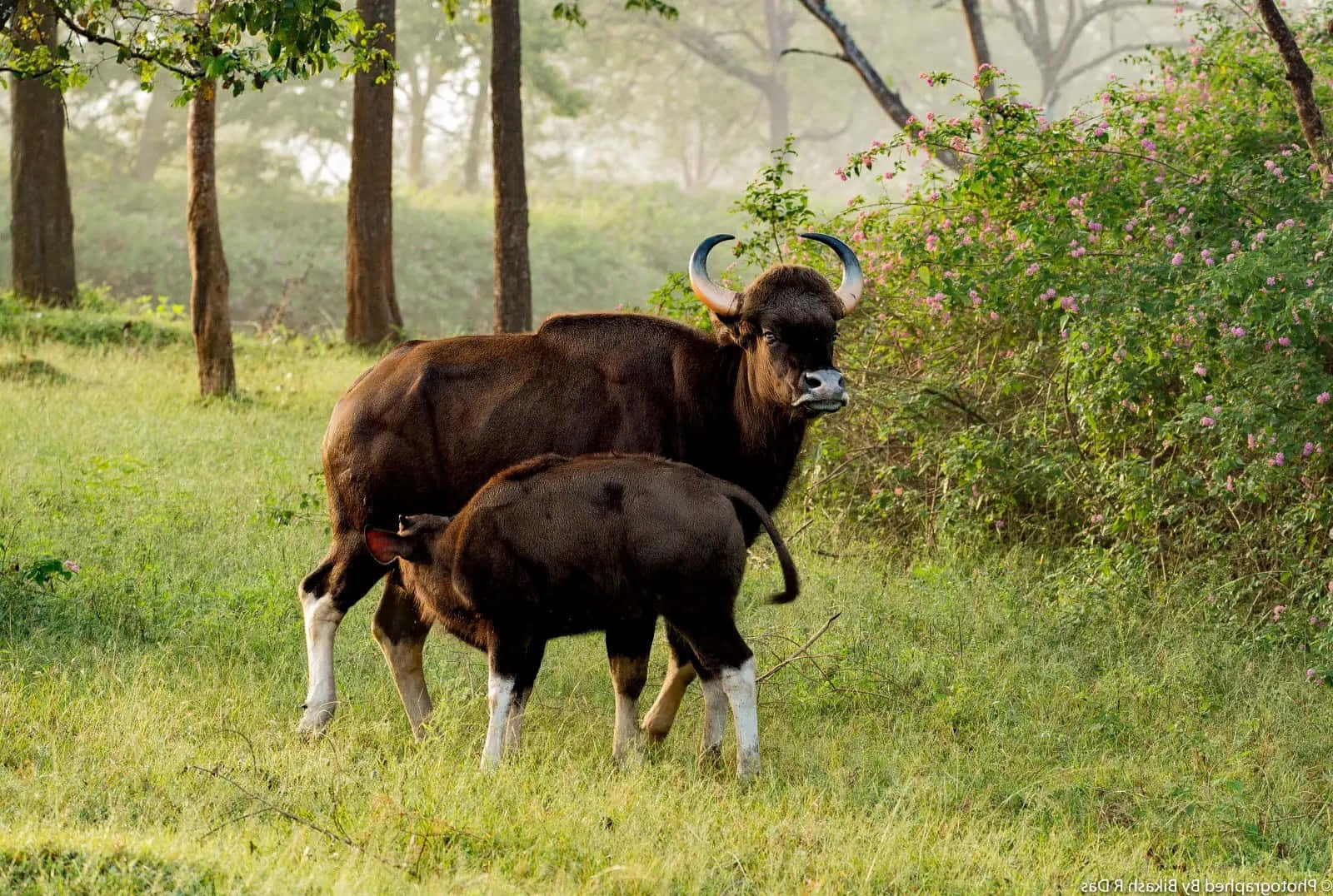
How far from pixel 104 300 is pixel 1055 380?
1375 centimetres

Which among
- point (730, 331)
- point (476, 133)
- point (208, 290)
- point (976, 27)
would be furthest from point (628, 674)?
point (476, 133)

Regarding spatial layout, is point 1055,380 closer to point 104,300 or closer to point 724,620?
point 724,620

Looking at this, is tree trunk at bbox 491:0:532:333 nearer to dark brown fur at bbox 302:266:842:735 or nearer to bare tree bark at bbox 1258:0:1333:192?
bare tree bark at bbox 1258:0:1333:192

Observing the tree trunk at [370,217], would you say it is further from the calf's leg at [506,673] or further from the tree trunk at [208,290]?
the calf's leg at [506,673]

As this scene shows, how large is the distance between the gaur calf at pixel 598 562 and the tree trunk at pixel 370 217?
12061 mm

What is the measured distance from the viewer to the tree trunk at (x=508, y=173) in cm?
1586

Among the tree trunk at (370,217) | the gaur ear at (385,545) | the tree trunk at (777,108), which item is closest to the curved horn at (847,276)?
the gaur ear at (385,545)

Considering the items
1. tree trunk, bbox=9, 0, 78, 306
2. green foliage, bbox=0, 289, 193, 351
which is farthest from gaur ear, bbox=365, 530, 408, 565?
tree trunk, bbox=9, 0, 78, 306

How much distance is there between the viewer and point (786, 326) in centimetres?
607

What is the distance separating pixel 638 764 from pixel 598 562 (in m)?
0.83

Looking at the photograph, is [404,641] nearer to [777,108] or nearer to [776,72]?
[777,108]

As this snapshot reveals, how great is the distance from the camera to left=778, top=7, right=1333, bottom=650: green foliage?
25.0 ft

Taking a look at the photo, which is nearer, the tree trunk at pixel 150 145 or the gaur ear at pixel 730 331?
the gaur ear at pixel 730 331

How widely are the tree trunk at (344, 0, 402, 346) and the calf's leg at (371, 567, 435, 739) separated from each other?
11.1m
